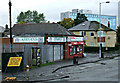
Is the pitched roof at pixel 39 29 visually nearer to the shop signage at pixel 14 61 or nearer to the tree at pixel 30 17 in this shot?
the shop signage at pixel 14 61

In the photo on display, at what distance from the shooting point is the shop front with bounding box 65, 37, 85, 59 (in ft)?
110

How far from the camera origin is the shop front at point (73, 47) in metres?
33.6

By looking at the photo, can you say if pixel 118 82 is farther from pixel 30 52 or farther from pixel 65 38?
pixel 65 38

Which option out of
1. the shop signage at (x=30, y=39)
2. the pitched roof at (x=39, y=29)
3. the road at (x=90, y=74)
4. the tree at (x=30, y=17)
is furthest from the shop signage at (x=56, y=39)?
the tree at (x=30, y=17)

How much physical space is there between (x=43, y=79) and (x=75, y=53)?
2102 cm

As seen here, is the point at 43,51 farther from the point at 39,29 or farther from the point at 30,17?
the point at 30,17

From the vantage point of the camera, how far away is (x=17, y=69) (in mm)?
19188

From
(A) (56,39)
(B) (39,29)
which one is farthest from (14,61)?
(B) (39,29)

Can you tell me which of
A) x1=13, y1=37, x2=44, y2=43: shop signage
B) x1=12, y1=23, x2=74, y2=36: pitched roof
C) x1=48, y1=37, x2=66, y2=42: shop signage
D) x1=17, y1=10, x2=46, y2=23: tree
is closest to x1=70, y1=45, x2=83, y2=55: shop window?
x1=12, y1=23, x2=74, y2=36: pitched roof

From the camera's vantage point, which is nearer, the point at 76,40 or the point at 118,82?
the point at 118,82

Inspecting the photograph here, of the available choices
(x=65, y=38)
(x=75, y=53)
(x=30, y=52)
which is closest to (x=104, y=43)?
(x=75, y=53)

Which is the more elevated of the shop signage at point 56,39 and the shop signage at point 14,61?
the shop signage at point 56,39

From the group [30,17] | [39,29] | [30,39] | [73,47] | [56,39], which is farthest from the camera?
[30,17]

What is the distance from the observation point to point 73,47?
35.3m
